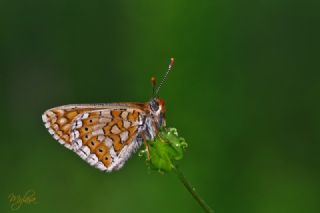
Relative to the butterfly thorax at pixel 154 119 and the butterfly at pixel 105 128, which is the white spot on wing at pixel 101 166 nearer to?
the butterfly at pixel 105 128

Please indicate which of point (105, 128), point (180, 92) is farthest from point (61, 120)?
point (180, 92)

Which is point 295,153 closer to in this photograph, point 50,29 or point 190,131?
point 190,131

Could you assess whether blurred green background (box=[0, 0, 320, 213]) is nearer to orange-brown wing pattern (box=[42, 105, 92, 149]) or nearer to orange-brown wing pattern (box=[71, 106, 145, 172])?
orange-brown wing pattern (box=[71, 106, 145, 172])

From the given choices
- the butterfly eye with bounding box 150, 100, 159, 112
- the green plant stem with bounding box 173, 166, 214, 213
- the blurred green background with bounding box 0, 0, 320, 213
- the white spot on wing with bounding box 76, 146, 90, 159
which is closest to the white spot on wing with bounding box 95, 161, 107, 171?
the white spot on wing with bounding box 76, 146, 90, 159

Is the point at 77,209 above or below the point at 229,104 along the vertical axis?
below

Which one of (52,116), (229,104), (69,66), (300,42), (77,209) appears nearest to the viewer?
(52,116)

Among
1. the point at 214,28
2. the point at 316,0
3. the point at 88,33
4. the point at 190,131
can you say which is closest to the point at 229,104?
the point at 190,131

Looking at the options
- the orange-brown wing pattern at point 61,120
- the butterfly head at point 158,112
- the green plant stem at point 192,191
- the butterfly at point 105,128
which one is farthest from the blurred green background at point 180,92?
the green plant stem at point 192,191
